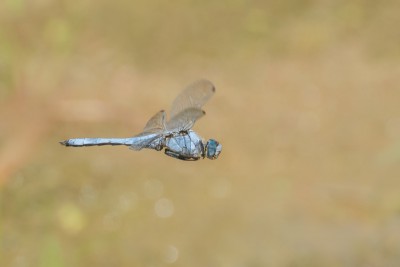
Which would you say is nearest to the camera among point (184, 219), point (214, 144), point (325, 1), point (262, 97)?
point (214, 144)

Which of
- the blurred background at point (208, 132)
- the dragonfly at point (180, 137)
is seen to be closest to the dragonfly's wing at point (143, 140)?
the dragonfly at point (180, 137)

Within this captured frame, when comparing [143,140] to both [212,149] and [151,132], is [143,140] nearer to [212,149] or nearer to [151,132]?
[151,132]

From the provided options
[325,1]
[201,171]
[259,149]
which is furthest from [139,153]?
[325,1]

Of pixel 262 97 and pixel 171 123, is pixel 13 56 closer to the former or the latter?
pixel 262 97

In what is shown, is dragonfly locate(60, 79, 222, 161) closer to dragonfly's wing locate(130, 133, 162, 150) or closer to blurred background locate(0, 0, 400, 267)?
dragonfly's wing locate(130, 133, 162, 150)

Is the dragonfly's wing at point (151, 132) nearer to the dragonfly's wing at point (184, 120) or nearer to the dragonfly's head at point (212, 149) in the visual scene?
the dragonfly's wing at point (184, 120)

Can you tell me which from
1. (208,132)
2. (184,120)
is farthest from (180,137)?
(208,132)

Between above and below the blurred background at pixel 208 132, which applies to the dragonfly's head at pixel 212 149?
below

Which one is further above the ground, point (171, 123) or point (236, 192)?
point (236, 192)

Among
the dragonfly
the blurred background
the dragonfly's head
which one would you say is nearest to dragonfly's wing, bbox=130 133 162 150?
the dragonfly
